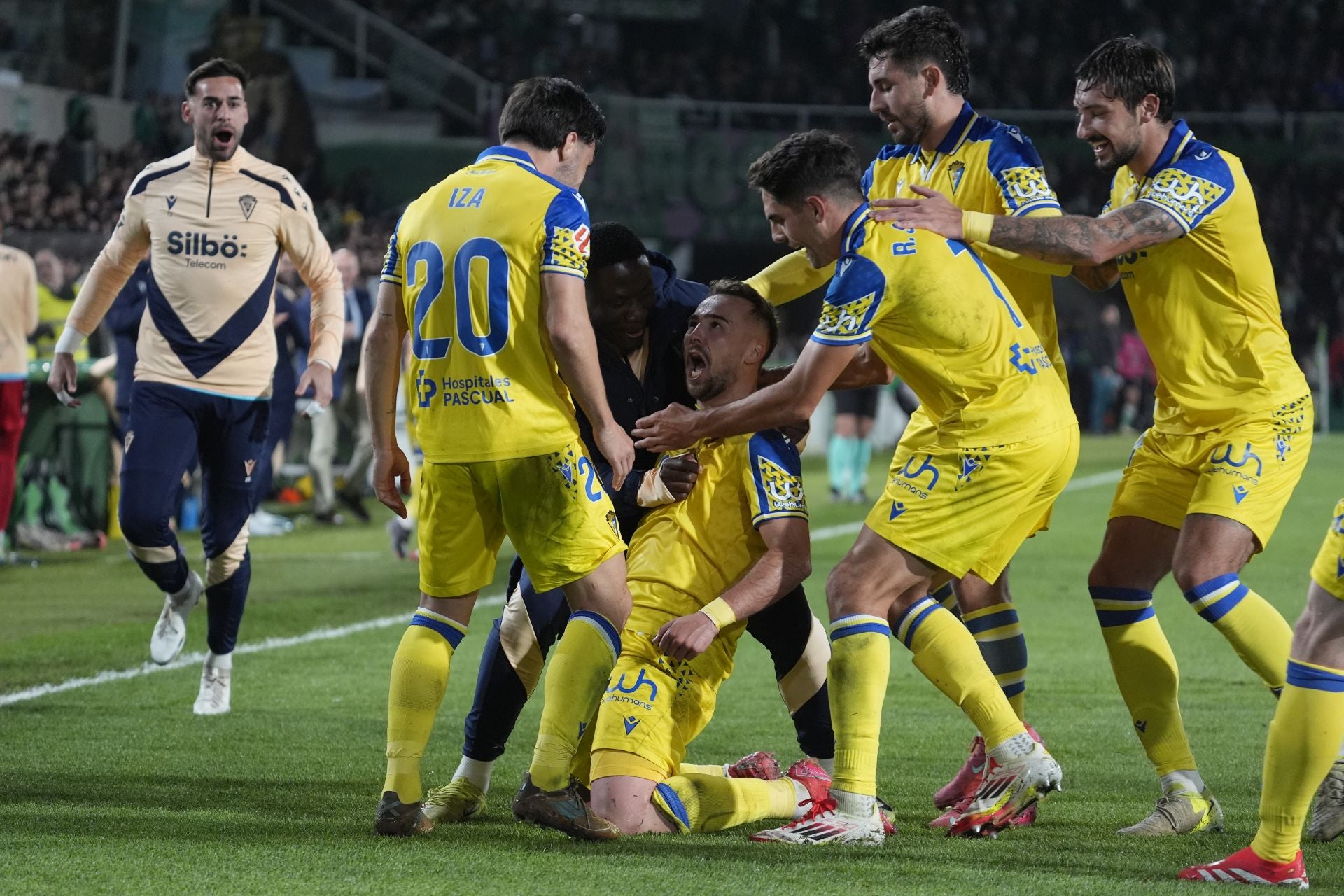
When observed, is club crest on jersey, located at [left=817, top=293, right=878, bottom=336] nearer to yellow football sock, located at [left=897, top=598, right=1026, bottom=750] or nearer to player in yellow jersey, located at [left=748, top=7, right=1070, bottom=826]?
player in yellow jersey, located at [left=748, top=7, right=1070, bottom=826]

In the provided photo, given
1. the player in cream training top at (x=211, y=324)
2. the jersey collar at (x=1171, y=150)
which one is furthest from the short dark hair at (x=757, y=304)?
the player in cream training top at (x=211, y=324)

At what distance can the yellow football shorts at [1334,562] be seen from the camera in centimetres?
375

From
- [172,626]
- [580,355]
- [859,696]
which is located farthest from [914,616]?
[172,626]

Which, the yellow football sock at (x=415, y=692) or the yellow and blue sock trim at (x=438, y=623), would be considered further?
the yellow and blue sock trim at (x=438, y=623)

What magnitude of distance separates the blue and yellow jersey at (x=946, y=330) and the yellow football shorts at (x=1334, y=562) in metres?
0.93

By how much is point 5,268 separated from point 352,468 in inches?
172

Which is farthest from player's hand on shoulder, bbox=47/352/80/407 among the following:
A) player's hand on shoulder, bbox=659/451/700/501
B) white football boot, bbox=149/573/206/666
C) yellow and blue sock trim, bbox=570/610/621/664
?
yellow and blue sock trim, bbox=570/610/621/664

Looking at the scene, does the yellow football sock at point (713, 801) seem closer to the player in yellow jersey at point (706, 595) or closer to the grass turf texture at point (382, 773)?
the player in yellow jersey at point (706, 595)

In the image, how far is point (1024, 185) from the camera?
488 cm

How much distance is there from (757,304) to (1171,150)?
4.25 ft

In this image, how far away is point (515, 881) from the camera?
3.89m

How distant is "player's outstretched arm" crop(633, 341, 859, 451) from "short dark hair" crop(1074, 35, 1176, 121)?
1152 mm

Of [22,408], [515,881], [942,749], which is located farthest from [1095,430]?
[515,881]

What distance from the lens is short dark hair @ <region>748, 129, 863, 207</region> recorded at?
4477 mm
